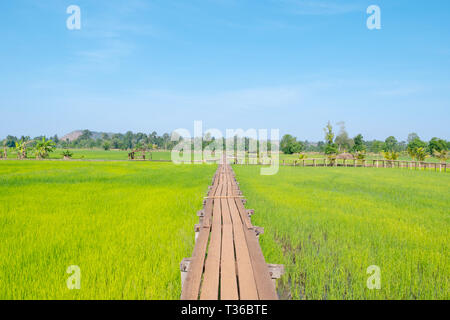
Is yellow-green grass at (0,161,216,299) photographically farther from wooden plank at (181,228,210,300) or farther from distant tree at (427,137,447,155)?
distant tree at (427,137,447,155)

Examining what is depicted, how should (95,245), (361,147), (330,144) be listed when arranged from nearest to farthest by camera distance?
(95,245)
(330,144)
(361,147)

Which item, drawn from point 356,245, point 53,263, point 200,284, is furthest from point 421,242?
point 53,263

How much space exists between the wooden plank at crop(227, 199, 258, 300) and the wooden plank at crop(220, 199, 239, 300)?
5cm

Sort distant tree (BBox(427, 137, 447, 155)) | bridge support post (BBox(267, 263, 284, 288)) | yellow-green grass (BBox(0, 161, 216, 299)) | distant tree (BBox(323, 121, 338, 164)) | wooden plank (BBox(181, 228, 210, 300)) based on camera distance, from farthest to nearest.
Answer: distant tree (BBox(427, 137, 447, 155)) → distant tree (BBox(323, 121, 338, 164)) → yellow-green grass (BBox(0, 161, 216, 299)) → bridge support post (BBox(267, 263, 284, 288)) → wooden plank (BBox(181, 228, 210, 300))

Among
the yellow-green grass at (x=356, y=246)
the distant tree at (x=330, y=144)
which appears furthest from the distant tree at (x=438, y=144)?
the yellow-green grass at (x=356, y=246)

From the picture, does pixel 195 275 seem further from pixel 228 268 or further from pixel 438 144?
pixel 438 144

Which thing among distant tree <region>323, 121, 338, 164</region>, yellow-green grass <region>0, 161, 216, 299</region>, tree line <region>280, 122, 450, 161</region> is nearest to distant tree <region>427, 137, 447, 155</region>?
tree line <region>280, 122, 450, 161</region>

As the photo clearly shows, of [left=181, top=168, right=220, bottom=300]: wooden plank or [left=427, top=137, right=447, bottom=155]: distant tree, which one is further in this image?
[left=427, top=137, right=447, bottom=155]: distant tree

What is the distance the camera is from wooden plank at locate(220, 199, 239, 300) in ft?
6.54

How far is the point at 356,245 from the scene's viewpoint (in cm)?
381

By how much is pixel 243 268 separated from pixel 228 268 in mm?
153

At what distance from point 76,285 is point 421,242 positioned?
5.18m

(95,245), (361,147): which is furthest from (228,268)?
(361,147)

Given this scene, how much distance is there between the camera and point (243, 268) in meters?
2.35
